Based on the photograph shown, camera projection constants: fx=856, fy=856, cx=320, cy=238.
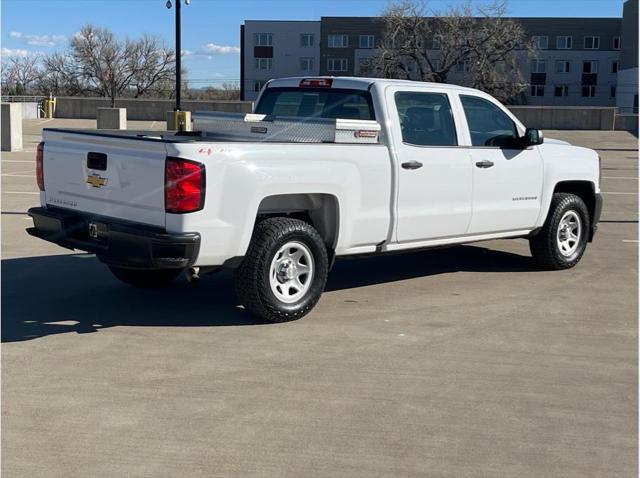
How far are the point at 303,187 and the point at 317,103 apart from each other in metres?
1.64

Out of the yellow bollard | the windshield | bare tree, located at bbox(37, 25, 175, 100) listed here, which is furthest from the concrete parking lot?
bare tree, located at bbox(37, 25, 175, 100)

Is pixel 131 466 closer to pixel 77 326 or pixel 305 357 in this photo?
pixel 305 357

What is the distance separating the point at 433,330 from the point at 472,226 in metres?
1.73

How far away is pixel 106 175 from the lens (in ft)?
20.9

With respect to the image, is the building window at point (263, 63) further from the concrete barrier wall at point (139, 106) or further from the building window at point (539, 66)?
the concrete barrier wall at point (139, 106)

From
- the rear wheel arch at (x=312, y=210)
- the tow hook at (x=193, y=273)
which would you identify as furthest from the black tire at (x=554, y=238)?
the tow hook at (x=193, y=273)

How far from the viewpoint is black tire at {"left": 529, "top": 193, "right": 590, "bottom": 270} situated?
888cm

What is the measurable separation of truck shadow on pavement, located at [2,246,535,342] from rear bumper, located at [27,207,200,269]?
659 mm

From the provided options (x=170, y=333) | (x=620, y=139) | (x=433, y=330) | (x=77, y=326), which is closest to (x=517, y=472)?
(x=433, y=330)

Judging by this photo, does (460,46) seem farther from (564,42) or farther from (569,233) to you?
(569,233)

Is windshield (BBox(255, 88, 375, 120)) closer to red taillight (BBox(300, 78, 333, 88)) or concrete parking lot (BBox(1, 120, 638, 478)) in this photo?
red taillight (BBox(300, 78, 333, 88))

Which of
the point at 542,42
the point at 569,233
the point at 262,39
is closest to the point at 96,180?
the point at 569,233

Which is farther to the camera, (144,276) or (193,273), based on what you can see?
(144,276)

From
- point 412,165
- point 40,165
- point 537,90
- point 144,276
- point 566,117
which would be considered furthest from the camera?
point 537,90
